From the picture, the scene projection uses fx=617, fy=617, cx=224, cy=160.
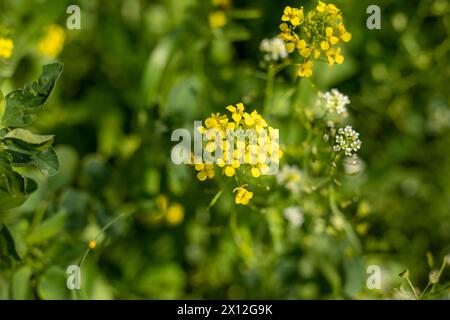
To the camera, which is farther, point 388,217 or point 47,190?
point 388,217

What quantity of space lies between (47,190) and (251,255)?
19.0 inches

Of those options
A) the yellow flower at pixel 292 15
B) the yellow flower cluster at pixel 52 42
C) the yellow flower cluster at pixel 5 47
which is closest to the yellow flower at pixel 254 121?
the yellow flower at pixel 292 15

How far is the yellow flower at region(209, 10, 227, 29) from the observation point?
1.58 metres

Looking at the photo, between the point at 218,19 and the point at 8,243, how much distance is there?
80cm

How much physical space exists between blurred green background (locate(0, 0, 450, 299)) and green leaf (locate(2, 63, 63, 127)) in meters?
0.29

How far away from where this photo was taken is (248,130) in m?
0.97

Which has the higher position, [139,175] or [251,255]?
[139,175]

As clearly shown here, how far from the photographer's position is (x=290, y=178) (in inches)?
51.6

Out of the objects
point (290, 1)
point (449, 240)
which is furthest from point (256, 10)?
point (449, 240)

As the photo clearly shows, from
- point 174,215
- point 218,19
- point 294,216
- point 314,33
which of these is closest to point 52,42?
point 218,19

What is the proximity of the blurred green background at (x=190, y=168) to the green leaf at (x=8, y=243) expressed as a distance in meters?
0.02

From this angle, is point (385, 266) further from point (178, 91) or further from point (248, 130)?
point (248, 130)

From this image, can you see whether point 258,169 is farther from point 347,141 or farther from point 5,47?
point 5,47

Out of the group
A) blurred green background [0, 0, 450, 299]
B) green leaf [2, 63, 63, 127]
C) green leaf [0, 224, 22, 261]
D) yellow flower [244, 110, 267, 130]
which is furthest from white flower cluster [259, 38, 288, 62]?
green leaf [0, 224, 22, 261]
